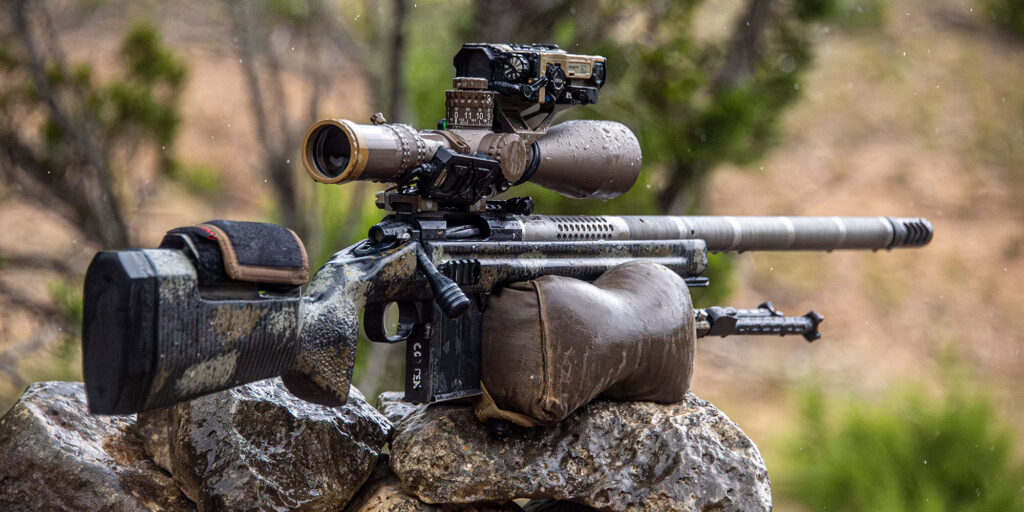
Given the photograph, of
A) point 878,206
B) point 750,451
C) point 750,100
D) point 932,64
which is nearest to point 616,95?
point 750,100

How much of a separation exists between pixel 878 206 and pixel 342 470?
9830 mm

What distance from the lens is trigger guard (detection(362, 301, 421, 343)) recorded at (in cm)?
297

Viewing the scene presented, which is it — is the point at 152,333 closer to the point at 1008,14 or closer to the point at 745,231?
the point at 745,231

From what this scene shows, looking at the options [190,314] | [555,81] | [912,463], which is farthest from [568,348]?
[912,463]

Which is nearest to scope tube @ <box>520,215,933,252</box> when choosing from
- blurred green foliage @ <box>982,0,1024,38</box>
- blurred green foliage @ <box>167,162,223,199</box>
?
blurred green foliage @ <box>167,162,223,199</box>

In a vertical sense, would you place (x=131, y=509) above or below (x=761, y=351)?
above

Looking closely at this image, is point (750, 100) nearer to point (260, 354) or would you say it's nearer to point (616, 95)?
point (616, 95)

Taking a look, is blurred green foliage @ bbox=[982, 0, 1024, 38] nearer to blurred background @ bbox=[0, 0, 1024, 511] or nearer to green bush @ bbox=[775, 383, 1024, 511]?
blurred background @ bbox=[0, 0, 1024, 511]

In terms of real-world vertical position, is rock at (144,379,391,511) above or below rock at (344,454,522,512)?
above

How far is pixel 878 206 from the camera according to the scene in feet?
38.2

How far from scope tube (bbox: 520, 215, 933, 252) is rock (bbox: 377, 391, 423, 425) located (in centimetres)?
81

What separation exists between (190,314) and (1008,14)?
12190 millimetres

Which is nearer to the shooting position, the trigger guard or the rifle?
the rifle

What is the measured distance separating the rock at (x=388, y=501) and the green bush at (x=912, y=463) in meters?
3.90
